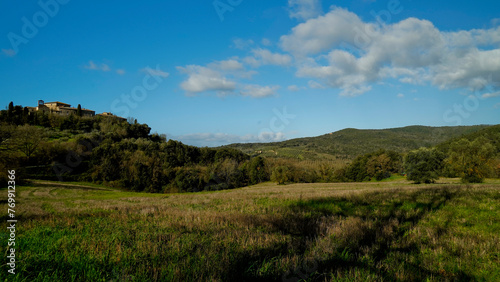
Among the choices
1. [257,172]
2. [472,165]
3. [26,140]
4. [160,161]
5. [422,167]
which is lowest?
[257,172]

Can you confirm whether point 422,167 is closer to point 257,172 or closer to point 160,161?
point 257,172

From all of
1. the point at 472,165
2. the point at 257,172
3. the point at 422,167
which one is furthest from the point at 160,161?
the point at 472,165

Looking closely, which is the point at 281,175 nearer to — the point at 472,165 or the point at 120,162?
the point at 472,165

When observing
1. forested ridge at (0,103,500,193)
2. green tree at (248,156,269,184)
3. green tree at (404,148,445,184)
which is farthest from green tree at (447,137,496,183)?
green tree at (248,156,269,184)

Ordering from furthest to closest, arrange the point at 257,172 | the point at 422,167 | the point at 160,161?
1. the point at 257,172
2. the point at 160,161
3. the point at 422,167

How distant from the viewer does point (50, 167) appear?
73938mm

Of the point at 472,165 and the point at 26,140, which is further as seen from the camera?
the point at 26,140

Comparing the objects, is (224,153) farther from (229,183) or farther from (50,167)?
(50,167)

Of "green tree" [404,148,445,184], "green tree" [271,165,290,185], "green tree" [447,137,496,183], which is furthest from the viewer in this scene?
"green tree" [271,165,290,185]

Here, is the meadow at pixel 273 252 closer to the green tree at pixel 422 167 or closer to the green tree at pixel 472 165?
the green tree at pixel 422 167

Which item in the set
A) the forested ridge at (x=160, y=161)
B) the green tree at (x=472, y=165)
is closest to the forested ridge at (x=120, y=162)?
the forested ridge at (x=160, y=161)

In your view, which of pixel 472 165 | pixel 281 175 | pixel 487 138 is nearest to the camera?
pixel 472 165

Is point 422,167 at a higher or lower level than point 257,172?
higher

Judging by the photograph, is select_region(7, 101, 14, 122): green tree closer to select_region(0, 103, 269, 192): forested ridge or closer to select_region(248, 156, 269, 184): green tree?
select_region(0, 103, 269, 192): forested ridge
